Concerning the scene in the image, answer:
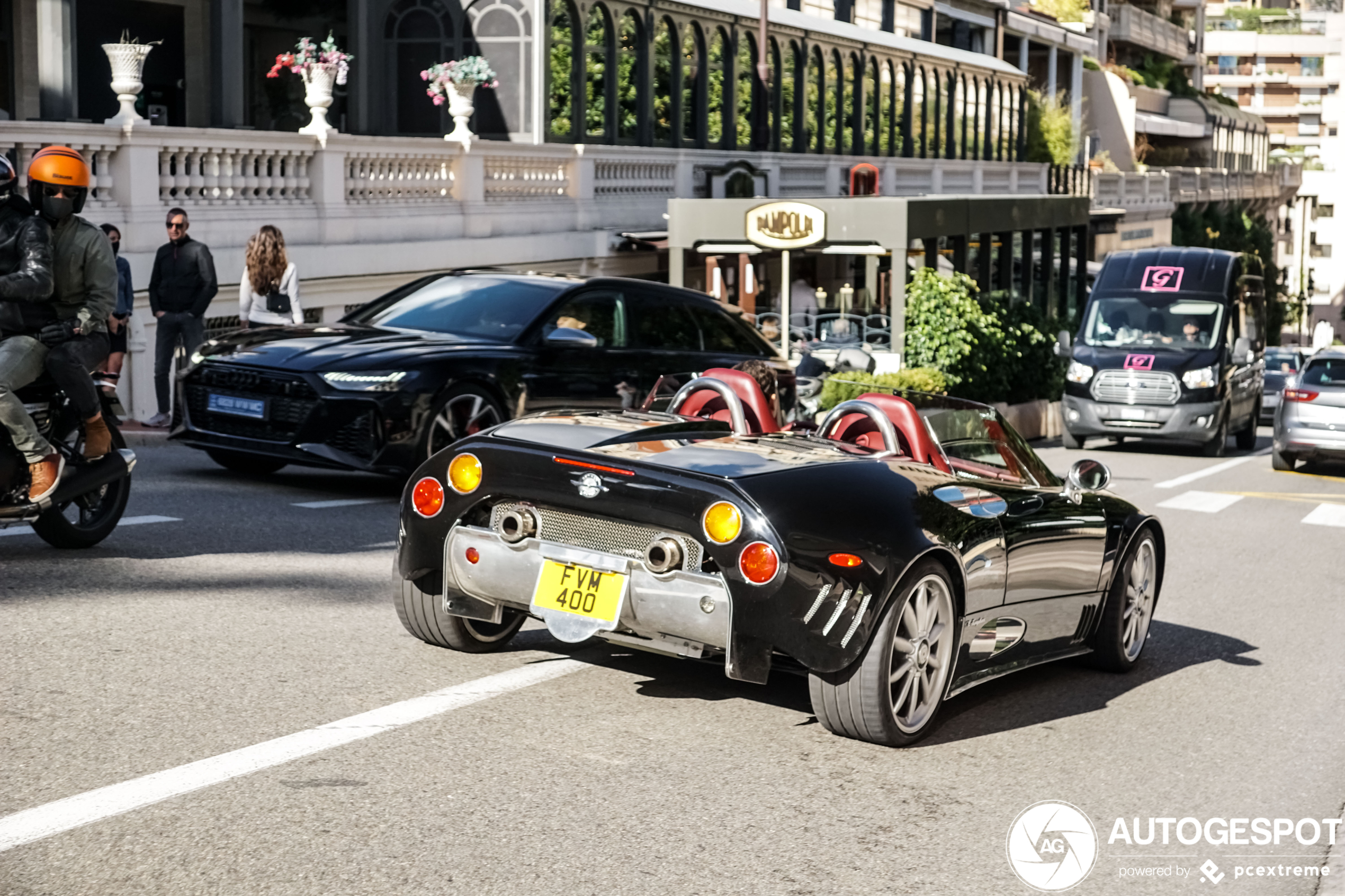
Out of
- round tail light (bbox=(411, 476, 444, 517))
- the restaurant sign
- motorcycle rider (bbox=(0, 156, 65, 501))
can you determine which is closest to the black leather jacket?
motorcycle rider (bbox=(0, 156, 65, 501))

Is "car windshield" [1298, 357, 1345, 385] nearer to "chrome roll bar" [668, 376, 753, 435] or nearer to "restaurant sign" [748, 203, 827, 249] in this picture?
"restaurant sign" [748, 203, 827, 249]

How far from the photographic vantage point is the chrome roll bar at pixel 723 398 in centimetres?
740

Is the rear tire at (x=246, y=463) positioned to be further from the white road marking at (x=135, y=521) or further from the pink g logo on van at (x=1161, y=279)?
the pink g logo on van at (x=1161, y=279)

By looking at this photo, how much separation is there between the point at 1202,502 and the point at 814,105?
25223 mm

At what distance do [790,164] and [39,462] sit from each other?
28.7 m

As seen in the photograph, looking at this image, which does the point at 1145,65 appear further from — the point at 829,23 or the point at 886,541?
the point at 886,541

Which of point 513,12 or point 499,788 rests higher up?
point 513,12

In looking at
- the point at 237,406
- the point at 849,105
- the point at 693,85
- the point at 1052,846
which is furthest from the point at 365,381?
the point at 849,105

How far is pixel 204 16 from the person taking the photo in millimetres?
30953

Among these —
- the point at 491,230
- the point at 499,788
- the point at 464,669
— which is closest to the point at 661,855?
the point at 499,788

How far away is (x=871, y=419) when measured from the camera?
7.48m

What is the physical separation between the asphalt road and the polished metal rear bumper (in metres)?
0.35

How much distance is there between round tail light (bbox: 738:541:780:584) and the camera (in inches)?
242

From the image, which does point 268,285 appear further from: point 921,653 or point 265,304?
point 921,653
